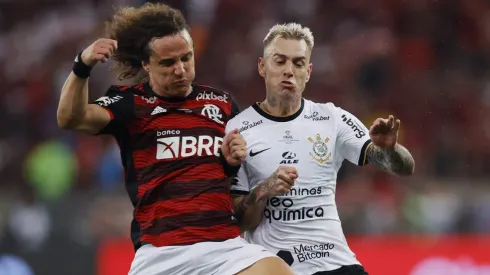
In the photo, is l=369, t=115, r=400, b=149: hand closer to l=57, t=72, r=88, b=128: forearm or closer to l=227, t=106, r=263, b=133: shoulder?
l=227, t=106, r=263, b=133: shoulder

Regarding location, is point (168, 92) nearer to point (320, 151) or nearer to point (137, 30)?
point (137, 30)

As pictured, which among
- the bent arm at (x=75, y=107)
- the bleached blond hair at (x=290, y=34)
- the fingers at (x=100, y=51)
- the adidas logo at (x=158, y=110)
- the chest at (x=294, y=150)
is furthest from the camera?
the bleached blond hair at (x=290, y=34)

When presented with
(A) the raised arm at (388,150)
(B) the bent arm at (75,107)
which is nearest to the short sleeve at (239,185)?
(A) the raised arm at (388,150)

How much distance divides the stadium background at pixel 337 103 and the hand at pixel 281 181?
4.51 meters

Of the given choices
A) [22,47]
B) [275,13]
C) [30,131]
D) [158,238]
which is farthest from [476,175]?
[158,238]

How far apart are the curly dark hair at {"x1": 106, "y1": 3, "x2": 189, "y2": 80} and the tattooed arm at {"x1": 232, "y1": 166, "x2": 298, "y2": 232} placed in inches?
36.2

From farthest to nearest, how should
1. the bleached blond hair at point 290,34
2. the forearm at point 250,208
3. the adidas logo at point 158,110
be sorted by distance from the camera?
the bleached blond hair at point 290,34 < the forearm at point 250,208 < the adidas logo at point 158,110

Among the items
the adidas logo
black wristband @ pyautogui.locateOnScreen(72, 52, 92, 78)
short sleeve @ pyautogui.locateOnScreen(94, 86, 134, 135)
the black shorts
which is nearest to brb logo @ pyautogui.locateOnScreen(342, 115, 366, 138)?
the black shorts

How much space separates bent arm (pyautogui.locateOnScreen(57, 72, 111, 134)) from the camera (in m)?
4.98

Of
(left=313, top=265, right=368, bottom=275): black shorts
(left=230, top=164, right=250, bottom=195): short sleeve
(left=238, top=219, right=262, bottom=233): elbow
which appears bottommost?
(left=313, top=265, right=368, bottom=275): black shorts

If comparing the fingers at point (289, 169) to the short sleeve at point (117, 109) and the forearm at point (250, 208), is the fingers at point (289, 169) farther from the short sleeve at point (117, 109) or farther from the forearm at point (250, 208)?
the short sleeve at point (117, 109)

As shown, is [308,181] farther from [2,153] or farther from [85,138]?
[2,153]

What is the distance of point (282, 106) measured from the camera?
19.4 ft

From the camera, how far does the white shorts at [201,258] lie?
5.14m
